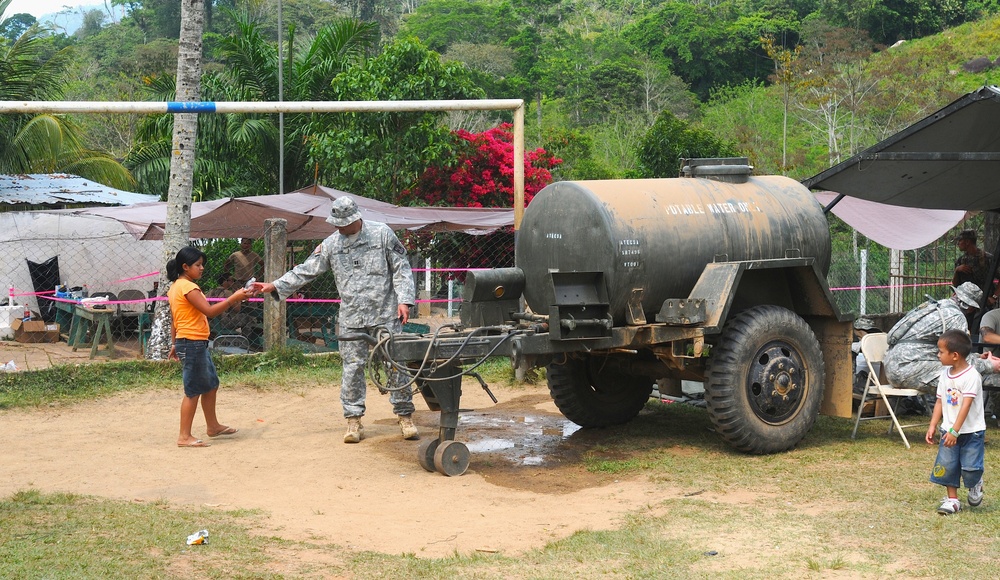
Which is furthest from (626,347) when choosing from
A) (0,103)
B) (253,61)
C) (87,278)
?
(253,61)

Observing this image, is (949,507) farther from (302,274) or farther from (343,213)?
(302,274)

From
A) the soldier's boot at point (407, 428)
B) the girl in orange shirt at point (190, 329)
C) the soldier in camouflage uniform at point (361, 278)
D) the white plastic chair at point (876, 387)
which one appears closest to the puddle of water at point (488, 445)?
the soldier's boot at point (407, 428)

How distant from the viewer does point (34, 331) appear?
1459 centimetres

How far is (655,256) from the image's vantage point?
7.11 m

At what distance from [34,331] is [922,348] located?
12030mm

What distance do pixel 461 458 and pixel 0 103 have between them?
5.22 metres

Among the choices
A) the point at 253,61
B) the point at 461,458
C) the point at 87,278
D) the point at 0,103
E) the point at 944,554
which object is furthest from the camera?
the point at 253,61

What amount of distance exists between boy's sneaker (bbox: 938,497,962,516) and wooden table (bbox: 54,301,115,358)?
32.3ft

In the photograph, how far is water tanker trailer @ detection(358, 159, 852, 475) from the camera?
6973 millimetres

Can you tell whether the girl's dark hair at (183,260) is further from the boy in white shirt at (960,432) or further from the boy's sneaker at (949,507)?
the boy's sneaker at (949,507)

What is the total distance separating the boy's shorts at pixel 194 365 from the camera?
7.84 meters

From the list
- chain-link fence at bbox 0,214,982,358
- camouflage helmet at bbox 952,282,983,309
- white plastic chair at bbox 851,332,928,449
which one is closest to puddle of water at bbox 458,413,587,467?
white plastic chair at bbox 851,332,928,449

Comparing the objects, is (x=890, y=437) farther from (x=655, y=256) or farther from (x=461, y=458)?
(x=461, y=458)

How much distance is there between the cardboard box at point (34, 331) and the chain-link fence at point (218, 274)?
17 millimetres
